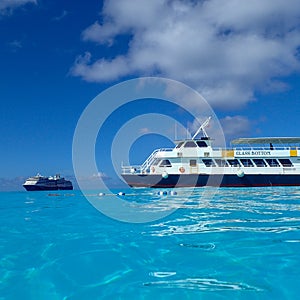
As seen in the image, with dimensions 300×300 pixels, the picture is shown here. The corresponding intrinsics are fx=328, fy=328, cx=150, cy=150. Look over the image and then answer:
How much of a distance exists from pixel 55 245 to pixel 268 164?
25113 millimetres

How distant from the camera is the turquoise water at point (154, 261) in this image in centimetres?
374

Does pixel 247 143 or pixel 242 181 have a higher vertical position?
pixel 247 143

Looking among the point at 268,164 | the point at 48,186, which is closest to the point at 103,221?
the point at 268,164

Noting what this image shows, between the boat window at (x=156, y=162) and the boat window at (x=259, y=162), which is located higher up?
the boat window at (x=156, y=162)

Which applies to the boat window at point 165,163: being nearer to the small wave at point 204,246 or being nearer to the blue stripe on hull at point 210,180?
the blue stripe on hull at point 210,180

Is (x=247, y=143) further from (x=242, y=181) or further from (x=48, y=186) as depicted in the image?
(x=48, y=186)

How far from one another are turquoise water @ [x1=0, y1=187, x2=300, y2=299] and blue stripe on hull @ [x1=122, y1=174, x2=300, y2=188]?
19059mm

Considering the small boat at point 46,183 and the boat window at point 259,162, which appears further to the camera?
the small boat at point 46,183

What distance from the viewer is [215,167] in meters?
27.8

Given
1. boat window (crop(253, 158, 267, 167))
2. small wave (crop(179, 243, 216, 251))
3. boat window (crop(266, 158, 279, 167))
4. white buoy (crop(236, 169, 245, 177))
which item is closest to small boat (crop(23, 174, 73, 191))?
white buoy (crop(236, 169, 245, 177))

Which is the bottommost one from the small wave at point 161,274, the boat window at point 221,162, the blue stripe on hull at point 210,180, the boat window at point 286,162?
the small wave at point 161,274

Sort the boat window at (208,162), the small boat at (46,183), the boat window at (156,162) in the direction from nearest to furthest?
1. the boat window at (208,162)
2. the boat window at (156,162)
3. the small boat at (46,183)

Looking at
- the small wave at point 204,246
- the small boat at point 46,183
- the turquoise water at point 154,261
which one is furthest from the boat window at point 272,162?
the small boat at point 46,183

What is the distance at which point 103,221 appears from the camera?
9188 millimetres
